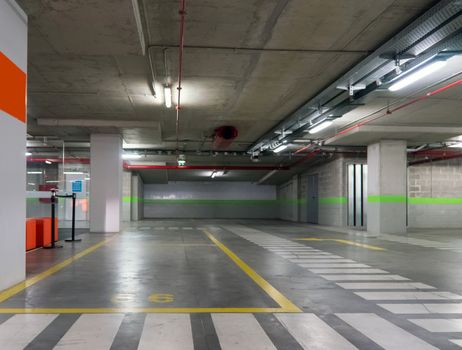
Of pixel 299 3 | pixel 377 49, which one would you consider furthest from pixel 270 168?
pixel 299 3

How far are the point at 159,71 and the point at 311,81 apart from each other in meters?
3.98

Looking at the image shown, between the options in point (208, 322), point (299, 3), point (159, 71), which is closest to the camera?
point (208, 322)

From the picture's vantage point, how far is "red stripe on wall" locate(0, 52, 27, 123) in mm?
6996

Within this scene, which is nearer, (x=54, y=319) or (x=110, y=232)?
(x=54, y=319)

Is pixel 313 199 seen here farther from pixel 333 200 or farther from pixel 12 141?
pixel 12 141

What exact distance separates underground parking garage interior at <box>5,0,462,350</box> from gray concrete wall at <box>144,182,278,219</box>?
68.7ft

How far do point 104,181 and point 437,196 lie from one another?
61.1 ft

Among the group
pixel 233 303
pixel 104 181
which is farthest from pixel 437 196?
pixel 233 303

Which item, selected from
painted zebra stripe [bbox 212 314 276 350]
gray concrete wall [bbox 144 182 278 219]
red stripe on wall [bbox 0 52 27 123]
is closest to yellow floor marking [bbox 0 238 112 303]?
red stripe on wall [bbox 0 52 27 123]

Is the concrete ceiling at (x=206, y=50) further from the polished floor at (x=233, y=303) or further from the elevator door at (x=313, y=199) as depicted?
the elevator door at (x=313, y=199)

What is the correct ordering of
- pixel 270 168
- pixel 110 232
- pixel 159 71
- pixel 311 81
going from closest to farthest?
pixel 159 71
pixel 311 81
pixel 110 232
pixel 270 168

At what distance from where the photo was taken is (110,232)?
20.3m

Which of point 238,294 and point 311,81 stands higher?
point 311,81

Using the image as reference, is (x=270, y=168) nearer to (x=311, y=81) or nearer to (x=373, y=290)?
(x=311, y=81)
